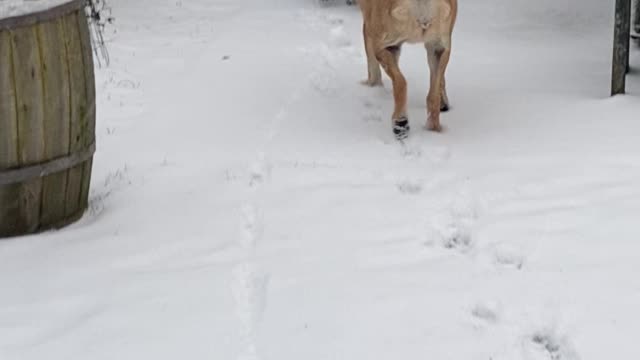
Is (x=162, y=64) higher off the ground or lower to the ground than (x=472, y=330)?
lower

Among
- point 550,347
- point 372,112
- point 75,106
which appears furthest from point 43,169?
point 372,112

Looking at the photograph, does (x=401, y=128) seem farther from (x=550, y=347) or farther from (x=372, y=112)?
(x=550, y=347)

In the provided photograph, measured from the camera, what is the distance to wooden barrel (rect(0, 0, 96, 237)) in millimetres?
4410

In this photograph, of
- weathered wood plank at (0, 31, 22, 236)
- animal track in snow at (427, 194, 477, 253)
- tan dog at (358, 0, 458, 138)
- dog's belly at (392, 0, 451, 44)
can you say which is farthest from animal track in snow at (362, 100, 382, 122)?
weathered wood plank at (0, 31, 22, 236)

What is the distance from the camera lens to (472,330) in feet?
11.8

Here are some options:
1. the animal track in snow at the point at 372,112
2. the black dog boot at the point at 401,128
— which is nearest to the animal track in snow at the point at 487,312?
the black dog boot at the point at 401,128

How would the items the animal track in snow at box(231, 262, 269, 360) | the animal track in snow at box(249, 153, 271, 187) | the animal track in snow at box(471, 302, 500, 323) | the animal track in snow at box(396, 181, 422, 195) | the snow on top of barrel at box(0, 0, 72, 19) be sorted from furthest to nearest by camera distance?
1. the animal track in snow at box(249, 153, 271, 187)
2. the animal track in snow at box(396, 181, 422, 195)
3. the snow on top of barrel at box(0, 0, 72, 19)
4. the animal track in snow at box(471, 302, 500, 323)
5. the animal track in snow at box(231, 262, 269, 360)

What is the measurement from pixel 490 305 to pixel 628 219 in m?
1.20

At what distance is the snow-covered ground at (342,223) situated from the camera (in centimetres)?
363

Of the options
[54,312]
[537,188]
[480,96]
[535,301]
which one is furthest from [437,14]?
[54,312]

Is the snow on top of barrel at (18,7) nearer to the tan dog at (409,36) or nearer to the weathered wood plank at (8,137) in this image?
the weathered wood plank at (8,137)

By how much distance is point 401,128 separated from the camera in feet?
20.7

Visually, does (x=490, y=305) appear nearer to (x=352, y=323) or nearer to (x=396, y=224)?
(x=352, y=323)

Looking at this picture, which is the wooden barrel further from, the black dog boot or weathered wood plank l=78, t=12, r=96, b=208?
the black dog boot
